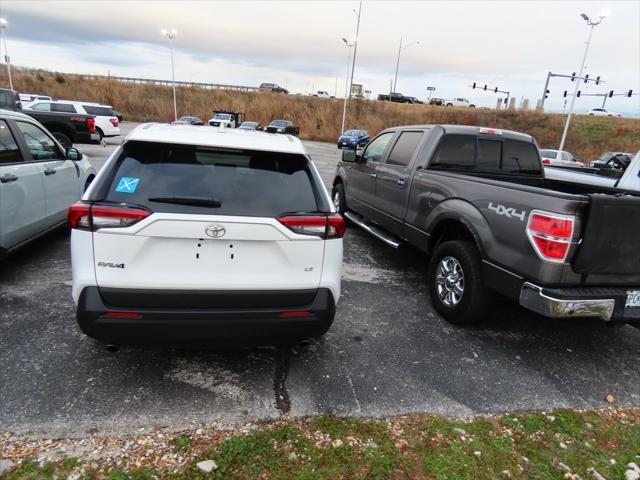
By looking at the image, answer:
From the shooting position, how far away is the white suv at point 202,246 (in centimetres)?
251

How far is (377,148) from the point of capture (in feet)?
21.7

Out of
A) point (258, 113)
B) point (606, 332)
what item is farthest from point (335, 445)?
point (258, 113)

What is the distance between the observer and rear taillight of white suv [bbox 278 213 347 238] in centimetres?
270

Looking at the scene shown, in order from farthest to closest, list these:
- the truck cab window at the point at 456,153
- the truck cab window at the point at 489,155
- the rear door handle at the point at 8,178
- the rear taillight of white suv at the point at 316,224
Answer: the truck cab window at the point at 489,155 → the truck cab window at the point at 456,153 → the rear door handle at the point at 8,178 → the rear taillight of white suv at the point at 316,224

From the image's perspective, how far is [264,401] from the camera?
9.45 ft

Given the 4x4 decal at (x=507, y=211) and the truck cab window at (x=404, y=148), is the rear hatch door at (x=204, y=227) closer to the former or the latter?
the 4x4 decal at (x=507, y=211)

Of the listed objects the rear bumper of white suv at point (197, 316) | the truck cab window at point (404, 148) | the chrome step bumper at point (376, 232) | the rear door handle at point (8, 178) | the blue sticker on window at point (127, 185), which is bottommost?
the chrome step bumper at point (376, 232)

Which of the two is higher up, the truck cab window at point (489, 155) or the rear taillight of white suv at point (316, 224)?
the truck cab window at point (489, 155)

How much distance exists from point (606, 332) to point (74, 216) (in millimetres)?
4785

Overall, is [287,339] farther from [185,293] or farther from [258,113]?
[258,113]

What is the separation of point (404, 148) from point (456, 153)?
75 cm

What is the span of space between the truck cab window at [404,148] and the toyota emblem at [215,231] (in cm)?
346

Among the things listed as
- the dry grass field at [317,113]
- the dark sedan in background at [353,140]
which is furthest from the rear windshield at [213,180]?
the dry grass field at [317,113]

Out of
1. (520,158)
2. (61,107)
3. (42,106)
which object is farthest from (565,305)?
(42,106)
